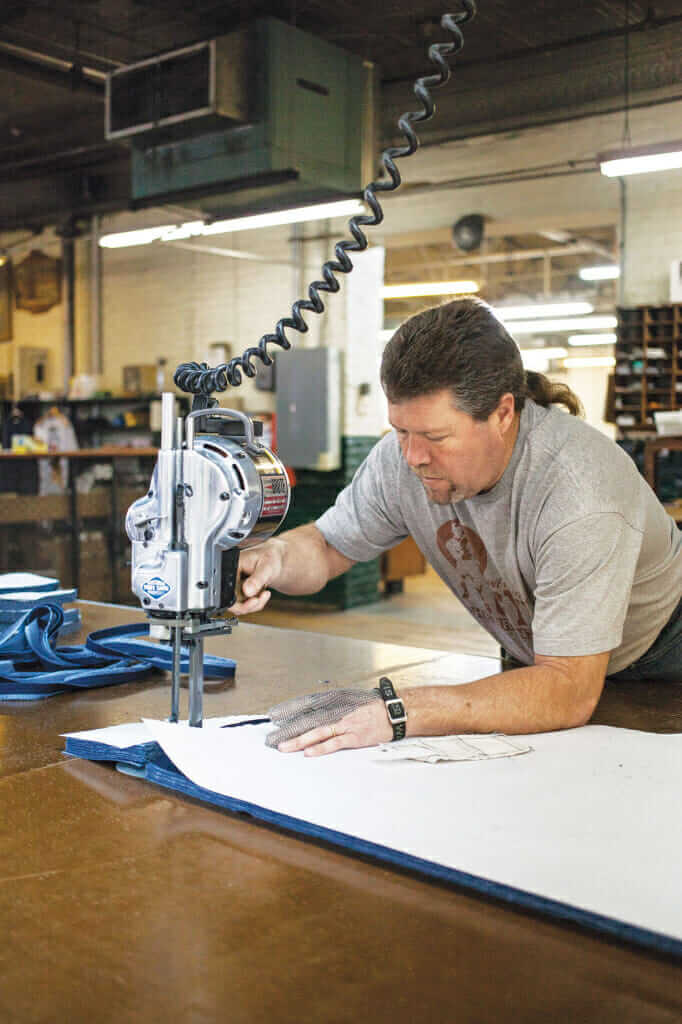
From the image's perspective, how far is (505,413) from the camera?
53.5 inches

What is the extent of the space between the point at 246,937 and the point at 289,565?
94 cm

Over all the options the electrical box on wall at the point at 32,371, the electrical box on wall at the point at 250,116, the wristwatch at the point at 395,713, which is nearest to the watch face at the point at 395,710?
the wristwatch at the point at 395,713

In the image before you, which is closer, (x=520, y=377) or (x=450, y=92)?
(x=520, y=377)

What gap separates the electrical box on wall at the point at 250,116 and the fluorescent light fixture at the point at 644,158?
1580 millimetres

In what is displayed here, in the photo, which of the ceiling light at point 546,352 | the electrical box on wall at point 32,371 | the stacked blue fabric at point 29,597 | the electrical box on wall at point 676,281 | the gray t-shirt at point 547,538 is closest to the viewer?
the gray t-shirt at point 547,538

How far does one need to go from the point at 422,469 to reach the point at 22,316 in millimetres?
10940

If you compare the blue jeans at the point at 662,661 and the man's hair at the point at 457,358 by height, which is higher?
the man's hair at the point at 457,358

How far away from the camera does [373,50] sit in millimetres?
7383

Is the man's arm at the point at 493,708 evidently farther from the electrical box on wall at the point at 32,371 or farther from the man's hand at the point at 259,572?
the electrical box on wall at the point at 32,371

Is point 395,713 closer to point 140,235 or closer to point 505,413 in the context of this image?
point 505,413

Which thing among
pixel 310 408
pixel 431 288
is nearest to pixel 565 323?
pixel 431 288

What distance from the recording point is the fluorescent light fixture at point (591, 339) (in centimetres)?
1517

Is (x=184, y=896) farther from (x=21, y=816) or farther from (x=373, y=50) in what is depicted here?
(x=373, y=50)

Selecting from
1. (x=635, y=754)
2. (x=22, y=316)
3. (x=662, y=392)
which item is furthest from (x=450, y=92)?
(x=635, y=754)
